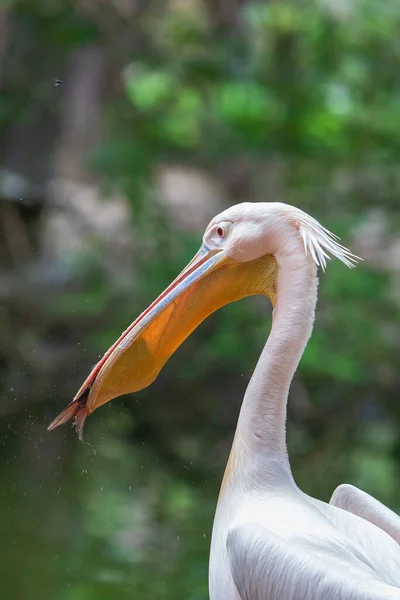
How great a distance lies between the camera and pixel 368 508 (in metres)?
2.68

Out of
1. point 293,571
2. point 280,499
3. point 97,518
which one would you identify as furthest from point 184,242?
point 293,571

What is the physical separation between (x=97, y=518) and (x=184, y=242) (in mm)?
1991

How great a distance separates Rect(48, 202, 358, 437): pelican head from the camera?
2570mm

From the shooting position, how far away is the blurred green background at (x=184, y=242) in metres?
6.73

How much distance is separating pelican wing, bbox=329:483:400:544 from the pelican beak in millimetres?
585

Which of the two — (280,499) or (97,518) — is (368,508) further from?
(97,518)

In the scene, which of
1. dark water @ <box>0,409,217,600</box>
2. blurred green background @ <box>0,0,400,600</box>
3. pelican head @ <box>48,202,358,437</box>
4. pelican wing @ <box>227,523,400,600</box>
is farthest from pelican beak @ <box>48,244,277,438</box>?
blurred green background @ <box>0,0,400,600</box>

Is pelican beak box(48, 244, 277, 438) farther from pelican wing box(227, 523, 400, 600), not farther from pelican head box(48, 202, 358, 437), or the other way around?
pelican wing box(227, 523, 400, 600)

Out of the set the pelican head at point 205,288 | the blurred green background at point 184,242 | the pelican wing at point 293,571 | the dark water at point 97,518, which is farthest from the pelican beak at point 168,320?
the blurred green background at point 184,242

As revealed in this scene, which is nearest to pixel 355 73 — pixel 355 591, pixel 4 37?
pixel 4 37

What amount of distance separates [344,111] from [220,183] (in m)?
2.23

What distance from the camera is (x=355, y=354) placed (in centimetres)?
700

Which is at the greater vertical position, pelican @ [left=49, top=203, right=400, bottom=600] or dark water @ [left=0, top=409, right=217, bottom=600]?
pelican @ [left=49, top=203, right=400, bottom=600]

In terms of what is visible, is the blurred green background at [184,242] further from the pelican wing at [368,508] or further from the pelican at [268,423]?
the pelican at [268,423]
